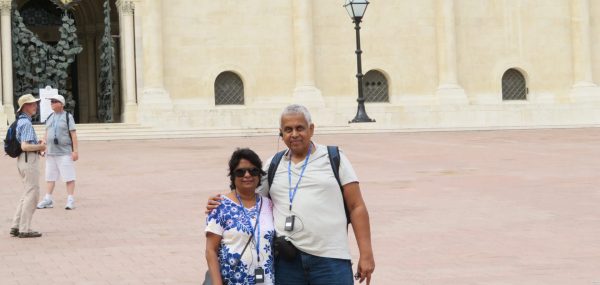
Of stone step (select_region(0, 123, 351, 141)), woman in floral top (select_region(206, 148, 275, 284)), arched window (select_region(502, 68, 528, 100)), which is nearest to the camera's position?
woman in floral top (select_region(206, 148, 275, 284))

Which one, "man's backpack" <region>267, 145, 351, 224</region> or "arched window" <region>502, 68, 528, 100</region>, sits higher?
"arched window" <region>502, 68, 528, 100</region>

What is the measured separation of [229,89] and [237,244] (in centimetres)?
3165

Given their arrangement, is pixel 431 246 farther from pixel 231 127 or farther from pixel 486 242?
pixel 231 127

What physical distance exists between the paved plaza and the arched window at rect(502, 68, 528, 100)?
1725 cm

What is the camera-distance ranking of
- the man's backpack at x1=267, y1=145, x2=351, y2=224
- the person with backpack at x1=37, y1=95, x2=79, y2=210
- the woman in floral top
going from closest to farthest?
the woman in floral top
the man's backpack at x1=267, y1=145, x2=351, y2=224
the person with backpack at x1=37, y1=95, x2=79, y2=210

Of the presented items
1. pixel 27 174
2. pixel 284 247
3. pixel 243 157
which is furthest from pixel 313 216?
pixel 27 174

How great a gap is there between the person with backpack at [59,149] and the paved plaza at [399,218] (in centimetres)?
39

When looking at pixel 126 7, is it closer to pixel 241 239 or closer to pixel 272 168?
pixel 272 168

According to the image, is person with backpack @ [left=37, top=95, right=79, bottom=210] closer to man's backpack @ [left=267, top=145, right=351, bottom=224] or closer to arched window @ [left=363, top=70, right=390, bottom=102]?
man's backpack @ [left=267, top=145, right=351, bottom=224]

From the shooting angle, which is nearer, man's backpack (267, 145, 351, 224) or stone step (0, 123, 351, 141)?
man's backpack (267, 145, 351, 224)

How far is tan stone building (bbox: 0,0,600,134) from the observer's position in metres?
34.6

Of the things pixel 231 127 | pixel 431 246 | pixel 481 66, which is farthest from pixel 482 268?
pixel 481 66

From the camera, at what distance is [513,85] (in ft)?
129

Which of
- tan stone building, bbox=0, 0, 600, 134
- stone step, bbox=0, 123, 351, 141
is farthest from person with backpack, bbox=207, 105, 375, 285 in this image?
tan stone building, bbox=0, 0, 600, 134
